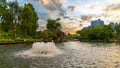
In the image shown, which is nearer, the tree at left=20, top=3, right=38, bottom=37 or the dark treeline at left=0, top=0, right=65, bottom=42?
the dark treeline at left=0, top=0, right=65, bottom=42

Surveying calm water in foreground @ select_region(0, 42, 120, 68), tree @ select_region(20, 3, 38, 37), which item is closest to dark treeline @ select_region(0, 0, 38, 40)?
tree @ select_region(20, 3, 38, 37)

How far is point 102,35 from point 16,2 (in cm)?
10302

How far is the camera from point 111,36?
18788 cm

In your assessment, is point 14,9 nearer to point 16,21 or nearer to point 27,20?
point 16,21

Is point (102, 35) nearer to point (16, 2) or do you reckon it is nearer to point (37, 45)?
point (16, 2)

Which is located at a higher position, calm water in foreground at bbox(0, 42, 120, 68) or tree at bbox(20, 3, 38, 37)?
tree at bbox(20, 3, 38, 37)

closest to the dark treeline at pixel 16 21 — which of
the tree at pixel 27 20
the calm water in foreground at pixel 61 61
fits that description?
the tree at pixel 27 20

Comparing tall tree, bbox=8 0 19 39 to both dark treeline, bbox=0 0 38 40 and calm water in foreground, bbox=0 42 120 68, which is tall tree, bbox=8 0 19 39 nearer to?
dark treeline, bbox=0 0 38 40

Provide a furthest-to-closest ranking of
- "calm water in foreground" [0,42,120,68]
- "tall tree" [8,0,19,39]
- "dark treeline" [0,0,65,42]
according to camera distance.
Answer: "tall tree" [8,0,19,39] < "dark treeline" [0,0,65,42] < "calm water in foreground" [0,42,120,68]

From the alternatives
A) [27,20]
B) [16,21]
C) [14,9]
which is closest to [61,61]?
[14,9]

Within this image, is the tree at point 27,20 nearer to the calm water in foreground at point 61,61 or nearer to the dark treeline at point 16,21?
the dark treeline at point 16,21

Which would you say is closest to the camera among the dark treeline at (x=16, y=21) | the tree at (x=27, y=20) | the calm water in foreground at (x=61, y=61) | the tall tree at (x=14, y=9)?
the calm water in foreground at (x=61, y=61)

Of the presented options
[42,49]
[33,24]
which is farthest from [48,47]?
[33,24]

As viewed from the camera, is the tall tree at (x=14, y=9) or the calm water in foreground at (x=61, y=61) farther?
the tall tree at (x=14, y=9)
